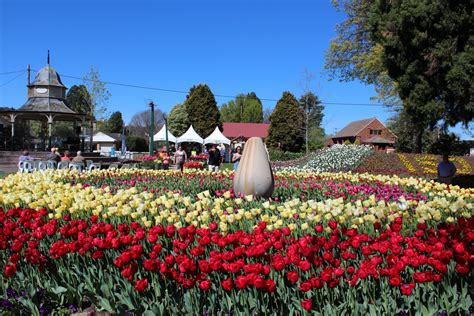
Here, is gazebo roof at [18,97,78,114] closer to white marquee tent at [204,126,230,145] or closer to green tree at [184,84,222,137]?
white marquee tent at [204,126,230,145]

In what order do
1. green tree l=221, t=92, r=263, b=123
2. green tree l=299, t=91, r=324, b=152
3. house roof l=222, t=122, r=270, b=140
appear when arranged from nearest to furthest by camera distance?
green tree l=299, t=91, r=324, b=152, house roof l=222, t=122, r=270, b=140, green tree l=221, t=92, r=263, b=123

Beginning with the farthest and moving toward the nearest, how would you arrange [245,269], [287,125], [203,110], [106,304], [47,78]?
[203,110] < [287,125] < [47,78] < [106,304] < [245,269]

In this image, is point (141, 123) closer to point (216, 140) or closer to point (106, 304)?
point (216, 140)

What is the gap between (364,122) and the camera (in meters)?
76.1

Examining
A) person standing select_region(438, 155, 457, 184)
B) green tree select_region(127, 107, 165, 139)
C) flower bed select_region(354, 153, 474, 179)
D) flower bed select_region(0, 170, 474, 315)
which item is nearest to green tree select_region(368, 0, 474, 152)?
flower bed select_region(354, 153, 474, 179)

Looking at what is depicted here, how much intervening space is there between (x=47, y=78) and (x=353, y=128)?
54.8 meters

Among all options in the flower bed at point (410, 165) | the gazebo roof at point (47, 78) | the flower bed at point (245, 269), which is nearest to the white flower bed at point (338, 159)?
the flower bed at point (410, 165)

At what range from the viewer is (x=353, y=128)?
77375 millimetres

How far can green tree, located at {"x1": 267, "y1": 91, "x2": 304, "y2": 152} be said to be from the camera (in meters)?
55.2

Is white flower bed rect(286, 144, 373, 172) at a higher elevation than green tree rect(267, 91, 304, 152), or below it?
below

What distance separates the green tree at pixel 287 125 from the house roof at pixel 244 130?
74.4 feet

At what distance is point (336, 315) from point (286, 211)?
1925 millimetres

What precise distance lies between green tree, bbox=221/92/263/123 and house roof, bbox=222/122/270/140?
663 inches

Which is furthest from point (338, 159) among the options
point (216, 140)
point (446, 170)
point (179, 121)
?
point (179, 121)
